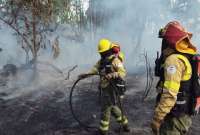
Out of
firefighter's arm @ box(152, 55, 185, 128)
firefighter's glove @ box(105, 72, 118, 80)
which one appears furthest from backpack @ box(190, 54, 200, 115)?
firefighter's glove @ box(105, 72, 118, 80)

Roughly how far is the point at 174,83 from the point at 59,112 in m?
5.12

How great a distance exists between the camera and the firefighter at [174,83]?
4.00 metres

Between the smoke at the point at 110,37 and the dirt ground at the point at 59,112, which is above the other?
the smoke at the point at 110,37

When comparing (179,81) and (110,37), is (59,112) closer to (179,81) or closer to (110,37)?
(179,81)

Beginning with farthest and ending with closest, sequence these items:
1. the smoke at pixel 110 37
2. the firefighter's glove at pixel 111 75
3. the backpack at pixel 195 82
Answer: the smoke at pixel 110 37 < the firefighter's glove at pixel 111 75 < the backpack at pixel 195 82

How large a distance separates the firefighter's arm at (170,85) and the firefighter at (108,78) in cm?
259

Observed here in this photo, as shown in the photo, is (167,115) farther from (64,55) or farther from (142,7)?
(142,7)

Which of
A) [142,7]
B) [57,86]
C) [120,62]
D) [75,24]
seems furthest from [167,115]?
[75,24]

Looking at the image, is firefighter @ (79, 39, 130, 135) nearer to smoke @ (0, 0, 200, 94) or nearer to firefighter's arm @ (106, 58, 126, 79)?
firefighter's arm @ (106, 58, 126, 79)

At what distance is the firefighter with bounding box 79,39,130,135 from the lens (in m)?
6.63

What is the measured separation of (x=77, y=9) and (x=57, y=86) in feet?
39.9

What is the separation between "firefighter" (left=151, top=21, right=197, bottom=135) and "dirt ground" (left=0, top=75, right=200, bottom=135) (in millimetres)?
2717

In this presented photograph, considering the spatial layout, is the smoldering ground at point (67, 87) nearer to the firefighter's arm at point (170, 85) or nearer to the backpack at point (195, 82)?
the backpack at point (195, 82)

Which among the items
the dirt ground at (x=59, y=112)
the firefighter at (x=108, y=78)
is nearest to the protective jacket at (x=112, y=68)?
the firefighter at (x=108, y=78)
